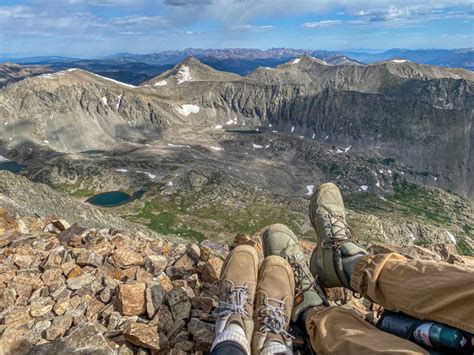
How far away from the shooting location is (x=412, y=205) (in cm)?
17400

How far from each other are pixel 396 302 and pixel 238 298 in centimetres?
218

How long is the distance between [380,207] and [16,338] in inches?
6836

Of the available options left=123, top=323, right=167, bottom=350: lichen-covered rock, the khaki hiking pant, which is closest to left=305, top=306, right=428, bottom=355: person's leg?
the khaki hiking pant

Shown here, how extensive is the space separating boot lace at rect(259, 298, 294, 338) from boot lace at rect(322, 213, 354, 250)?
1633mm

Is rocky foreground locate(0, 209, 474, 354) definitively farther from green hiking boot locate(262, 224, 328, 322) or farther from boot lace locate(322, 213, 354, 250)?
boot lace locate(322, 213, 354, 250)

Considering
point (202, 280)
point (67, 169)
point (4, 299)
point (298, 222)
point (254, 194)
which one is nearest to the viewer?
point (4, 299)

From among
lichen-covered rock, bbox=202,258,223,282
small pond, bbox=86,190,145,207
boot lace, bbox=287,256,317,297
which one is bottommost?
small pond, bbox=86,190,145,207

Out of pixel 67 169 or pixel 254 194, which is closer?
pixel 254 194

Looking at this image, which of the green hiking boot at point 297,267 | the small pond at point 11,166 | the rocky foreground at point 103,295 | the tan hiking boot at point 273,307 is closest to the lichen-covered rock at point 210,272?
the rocky foreground at point 103,295

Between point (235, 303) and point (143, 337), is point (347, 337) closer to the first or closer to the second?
point (235, 303)

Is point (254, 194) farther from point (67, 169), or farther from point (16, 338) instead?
point (16, 338)

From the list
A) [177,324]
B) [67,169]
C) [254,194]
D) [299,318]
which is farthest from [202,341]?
[67,169]

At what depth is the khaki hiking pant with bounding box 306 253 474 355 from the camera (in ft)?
12.6

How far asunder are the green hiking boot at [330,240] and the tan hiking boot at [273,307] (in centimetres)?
73
